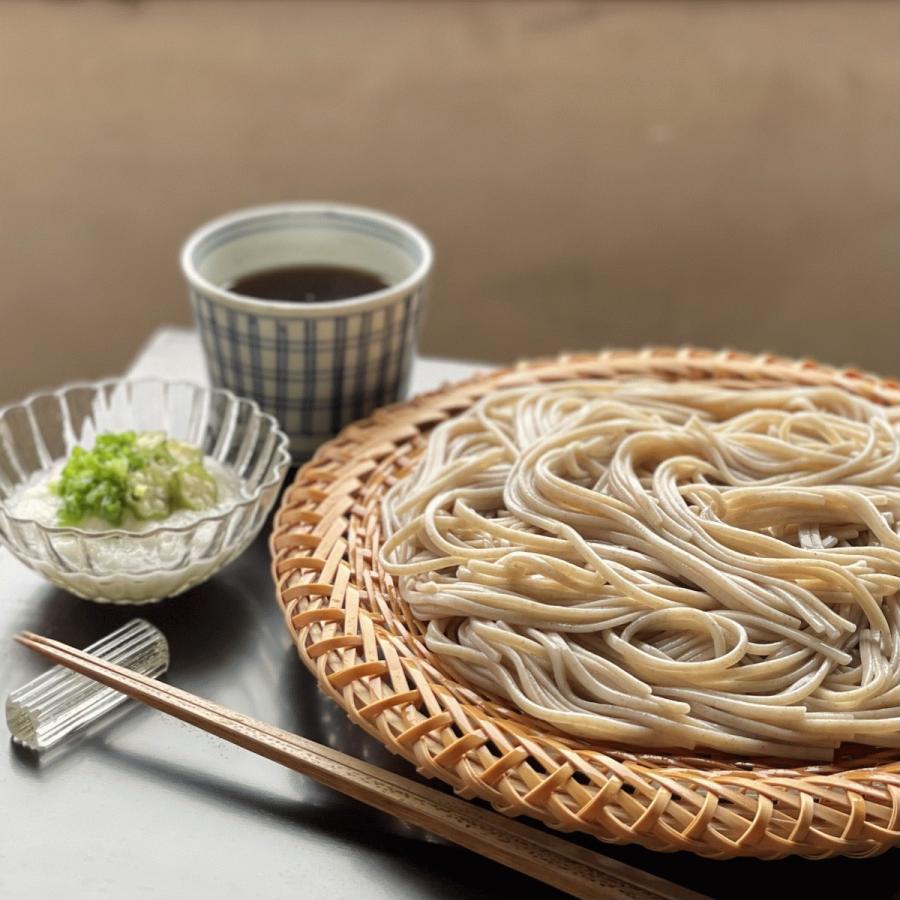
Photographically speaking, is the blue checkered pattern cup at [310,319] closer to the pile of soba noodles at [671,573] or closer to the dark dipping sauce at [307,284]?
the dark dipping sauce at [307,284]

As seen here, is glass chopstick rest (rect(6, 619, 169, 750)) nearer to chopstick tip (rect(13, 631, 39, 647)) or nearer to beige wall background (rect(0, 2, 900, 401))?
chopstick tip (rect(13, 631, 39, 647))

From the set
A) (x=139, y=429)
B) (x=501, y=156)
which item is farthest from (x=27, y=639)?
(x=501, y=156)

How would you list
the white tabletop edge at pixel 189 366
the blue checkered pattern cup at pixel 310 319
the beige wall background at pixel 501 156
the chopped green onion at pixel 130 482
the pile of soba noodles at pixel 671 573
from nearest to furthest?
the pile of soba noodles at pixel 671 573 < the chopped green onion at pixel 130 482 < the blue checkered pattern cup at pixel 310 319 < the white tabletop edge at pixel 189 366 < the beige wall background at pixel 501 156

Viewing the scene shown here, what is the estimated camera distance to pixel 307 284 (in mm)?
1722

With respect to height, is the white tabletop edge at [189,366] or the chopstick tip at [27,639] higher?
the chopstick tip at [27,639]

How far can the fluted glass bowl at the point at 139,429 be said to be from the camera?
1.30 m

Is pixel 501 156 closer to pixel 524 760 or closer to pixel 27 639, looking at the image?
pixel 27 639

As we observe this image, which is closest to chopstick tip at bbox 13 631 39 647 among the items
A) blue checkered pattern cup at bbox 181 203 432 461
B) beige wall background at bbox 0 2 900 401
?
blue checkered pattern cup at bbox 181 203 432 461

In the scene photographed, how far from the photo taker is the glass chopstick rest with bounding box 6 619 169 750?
3.87ft

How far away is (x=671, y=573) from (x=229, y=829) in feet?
1.67

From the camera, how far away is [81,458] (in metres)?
1.38

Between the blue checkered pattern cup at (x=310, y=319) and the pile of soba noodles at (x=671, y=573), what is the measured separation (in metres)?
0.23

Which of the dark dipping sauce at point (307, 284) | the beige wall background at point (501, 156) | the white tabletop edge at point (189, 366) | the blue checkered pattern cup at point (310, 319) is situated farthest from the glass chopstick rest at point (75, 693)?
the beige wall background at point (501, 156)

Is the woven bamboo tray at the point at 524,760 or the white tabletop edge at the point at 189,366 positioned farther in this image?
the white tabletop edge at the point at 189,366
